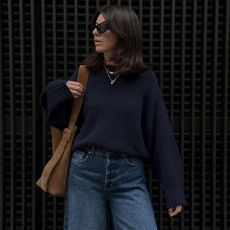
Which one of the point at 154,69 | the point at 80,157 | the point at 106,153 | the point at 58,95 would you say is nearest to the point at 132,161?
the point at 106,153

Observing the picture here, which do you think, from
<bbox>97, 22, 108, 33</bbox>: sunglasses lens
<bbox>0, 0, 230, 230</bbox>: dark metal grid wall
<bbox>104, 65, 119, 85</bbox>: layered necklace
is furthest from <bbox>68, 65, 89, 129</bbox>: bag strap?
<bbox>0, 0, 230, 230</bbox>: dark metal grid wall

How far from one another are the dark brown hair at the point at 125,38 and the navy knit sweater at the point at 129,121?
0.26ft

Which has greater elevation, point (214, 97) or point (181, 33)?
point (181, 33)

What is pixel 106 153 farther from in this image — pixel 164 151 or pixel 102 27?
pixel 102 27

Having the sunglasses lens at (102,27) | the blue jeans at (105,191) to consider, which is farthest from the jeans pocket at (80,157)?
the sunglasses lens at (102,27)

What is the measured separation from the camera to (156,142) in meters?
2.61

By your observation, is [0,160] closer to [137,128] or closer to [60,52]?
[60,52]

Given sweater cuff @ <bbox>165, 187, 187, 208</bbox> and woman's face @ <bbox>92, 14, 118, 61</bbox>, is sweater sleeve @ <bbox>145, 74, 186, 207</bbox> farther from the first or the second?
woman's face @ <bbox>92, 14, 118, 61</bbox>

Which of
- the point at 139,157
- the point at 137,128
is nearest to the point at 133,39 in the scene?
the point at 137,128

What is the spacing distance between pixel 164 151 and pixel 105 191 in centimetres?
41

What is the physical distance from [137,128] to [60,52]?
158 cm

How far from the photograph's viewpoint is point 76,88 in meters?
2.57

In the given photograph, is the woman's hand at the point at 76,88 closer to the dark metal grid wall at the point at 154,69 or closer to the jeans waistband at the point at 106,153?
A: the jeans waistband at the point at 106,153

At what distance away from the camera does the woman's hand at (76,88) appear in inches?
101
